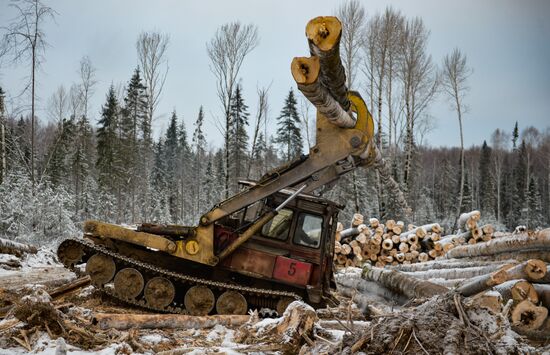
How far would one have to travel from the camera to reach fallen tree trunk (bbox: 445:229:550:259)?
8.41 metres

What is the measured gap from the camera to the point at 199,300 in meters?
7.66

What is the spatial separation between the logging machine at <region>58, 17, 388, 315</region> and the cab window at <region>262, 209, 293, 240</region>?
18mm

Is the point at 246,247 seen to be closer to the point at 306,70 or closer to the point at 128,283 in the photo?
the point at 128,283

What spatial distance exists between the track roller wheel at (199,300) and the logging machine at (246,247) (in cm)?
2

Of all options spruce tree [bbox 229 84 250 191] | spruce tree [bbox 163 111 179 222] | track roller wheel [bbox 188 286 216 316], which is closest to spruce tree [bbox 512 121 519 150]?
spruce tree [bbox 229 84 250 191]

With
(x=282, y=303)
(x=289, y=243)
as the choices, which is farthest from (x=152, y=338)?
(x=289, y=243)

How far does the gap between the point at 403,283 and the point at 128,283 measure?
5.36 metres

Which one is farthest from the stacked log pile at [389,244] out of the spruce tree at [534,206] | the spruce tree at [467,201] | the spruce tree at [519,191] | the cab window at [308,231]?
the spruce tree at [519,191]

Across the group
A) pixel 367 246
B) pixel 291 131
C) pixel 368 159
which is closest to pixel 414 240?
pixel 367 246

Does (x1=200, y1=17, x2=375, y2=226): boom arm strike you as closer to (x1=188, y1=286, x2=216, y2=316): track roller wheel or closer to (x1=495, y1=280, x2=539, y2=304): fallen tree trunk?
(x1=188, y1=286, x2=216, y2=316): track roller wheel

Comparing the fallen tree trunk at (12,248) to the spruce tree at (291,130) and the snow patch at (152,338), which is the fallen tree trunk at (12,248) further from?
the spruce tree at (291,130)

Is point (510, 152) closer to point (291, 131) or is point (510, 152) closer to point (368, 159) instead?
point (291, 131)

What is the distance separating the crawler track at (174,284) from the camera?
7594 mm

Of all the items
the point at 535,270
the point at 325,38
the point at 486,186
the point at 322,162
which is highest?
the point at 486,186
